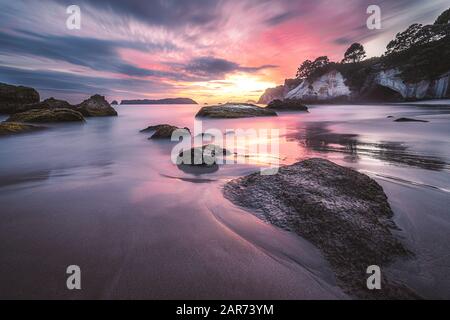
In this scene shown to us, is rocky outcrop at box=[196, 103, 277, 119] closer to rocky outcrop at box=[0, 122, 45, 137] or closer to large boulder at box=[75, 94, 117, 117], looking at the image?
large boulder at box=[75, 94, 117, 117]

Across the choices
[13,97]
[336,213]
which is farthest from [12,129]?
[13,97]

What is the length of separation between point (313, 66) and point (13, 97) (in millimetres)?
88686

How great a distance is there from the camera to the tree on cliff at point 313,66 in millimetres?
82188

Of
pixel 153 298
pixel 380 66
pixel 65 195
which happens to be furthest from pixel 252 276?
pixel 380 66

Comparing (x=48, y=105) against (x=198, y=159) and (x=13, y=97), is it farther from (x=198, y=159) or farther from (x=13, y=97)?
(x=198, y=159)

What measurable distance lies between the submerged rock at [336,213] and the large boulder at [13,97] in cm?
3822

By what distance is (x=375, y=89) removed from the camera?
65.0 meters

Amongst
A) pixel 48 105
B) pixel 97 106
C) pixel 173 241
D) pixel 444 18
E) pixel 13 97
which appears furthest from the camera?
pixel 444 18

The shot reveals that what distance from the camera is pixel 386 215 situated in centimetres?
300

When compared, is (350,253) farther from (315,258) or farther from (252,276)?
(252,276)

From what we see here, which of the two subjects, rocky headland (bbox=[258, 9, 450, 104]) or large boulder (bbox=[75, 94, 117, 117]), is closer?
large boulder (bbox=[75, 94, 117, 117])

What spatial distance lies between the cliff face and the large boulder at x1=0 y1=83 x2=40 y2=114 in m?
77.3

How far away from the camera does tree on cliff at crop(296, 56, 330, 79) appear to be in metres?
82.2

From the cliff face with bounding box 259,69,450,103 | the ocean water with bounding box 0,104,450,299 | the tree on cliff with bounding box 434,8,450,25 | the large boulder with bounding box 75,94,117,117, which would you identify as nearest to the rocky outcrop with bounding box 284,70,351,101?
the cliff face with bounding box 259,69,450,103
